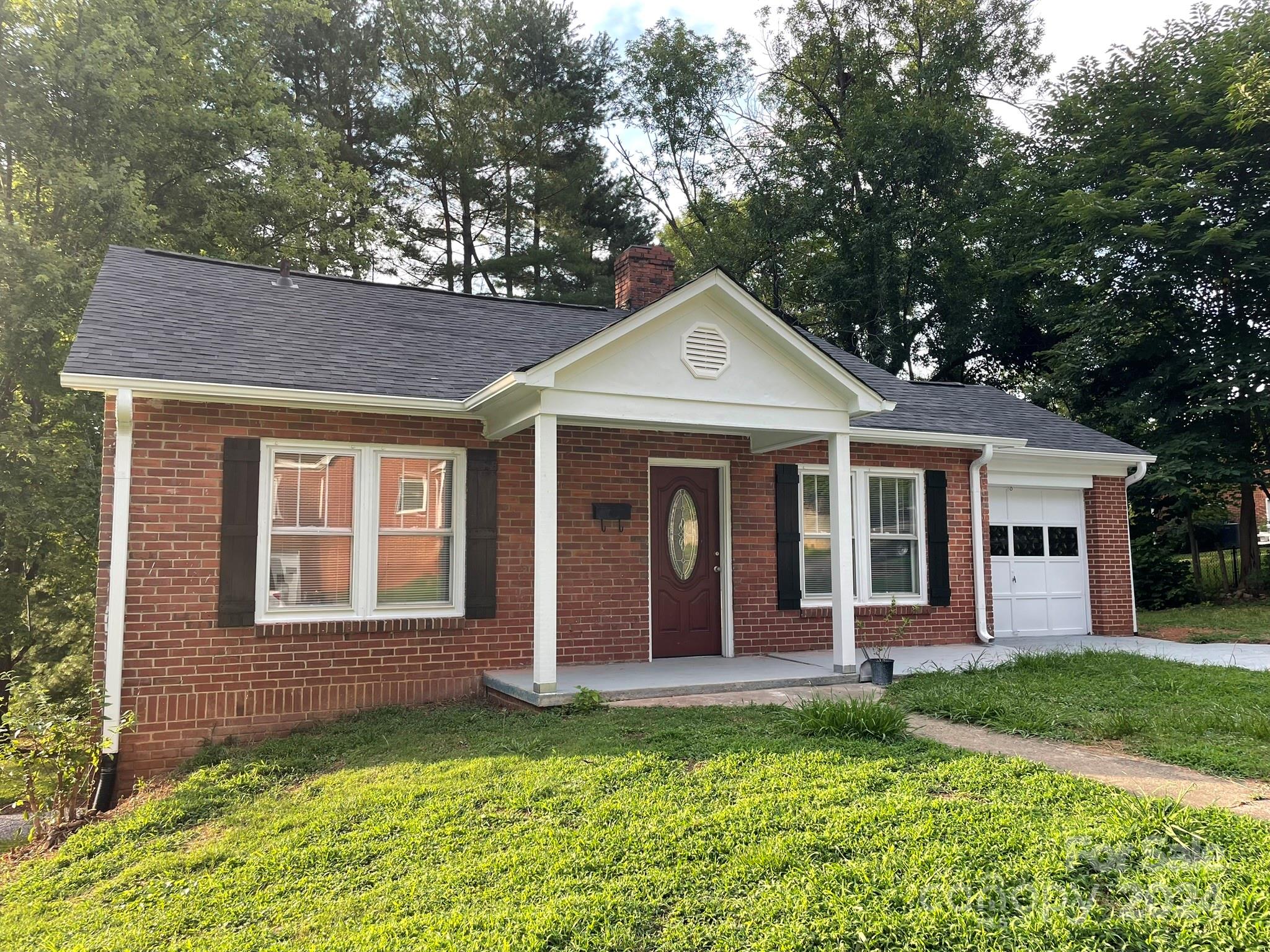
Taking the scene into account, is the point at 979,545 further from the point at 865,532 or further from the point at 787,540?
the point at 787,540

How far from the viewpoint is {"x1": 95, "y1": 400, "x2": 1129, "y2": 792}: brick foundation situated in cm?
684

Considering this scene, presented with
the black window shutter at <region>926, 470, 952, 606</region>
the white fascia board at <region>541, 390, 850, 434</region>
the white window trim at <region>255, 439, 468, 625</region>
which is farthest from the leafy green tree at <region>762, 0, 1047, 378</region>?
the white window trim at <region>255, 439, 468, 625</region>

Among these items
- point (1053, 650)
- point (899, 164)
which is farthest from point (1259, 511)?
point (1053, 650)

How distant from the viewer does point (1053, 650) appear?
969 centimetres

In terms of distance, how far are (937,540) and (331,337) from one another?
7.48 meters

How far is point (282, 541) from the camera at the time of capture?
742 cm

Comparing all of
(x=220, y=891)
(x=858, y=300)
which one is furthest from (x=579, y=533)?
(x=858, y=300)

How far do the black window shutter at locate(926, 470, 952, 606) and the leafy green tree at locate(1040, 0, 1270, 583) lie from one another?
872 cm

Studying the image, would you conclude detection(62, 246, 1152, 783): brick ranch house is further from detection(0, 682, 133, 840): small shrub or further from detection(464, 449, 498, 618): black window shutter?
detection(0, 682, 133, 840): small shrub

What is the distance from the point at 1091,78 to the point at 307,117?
1936 cm

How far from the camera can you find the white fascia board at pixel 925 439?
382 inches

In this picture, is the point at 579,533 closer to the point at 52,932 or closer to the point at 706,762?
the point at 706,762

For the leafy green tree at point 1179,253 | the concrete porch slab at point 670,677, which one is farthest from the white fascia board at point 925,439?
the leafy green tree at point 1179,253

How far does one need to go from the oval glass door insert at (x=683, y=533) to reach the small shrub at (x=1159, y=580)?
13.4 meters
